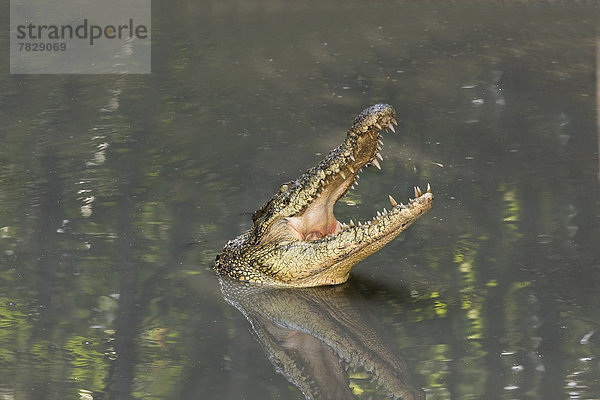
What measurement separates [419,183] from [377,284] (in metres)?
2.54

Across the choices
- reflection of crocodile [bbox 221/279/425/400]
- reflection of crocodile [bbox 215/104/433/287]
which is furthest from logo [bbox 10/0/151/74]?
reflection of crocodile [bbox 221/279/425/400]

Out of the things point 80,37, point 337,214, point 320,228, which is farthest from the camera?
point 80,37

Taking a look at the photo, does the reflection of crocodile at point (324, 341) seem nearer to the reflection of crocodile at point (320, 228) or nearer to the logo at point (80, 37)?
the reflection of crocodile at point (320, 228)

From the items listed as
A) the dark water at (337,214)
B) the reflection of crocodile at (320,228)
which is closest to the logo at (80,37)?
the dark water at (337,214)

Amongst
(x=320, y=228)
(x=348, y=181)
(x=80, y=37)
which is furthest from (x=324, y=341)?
(x=80, y=37)

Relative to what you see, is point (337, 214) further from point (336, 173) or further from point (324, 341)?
point (324, 341)

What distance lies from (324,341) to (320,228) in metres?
1.14

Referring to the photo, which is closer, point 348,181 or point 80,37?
point 348,181

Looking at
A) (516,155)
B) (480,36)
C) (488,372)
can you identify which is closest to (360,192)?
(516,155)

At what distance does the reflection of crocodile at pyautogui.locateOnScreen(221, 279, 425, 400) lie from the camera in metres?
5.96

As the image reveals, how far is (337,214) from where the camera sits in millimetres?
8938

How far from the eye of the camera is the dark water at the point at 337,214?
6246 millimetres

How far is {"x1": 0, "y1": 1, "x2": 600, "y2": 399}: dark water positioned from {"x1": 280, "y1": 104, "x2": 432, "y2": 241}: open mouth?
482mm

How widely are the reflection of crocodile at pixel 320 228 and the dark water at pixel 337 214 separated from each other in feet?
0.66
